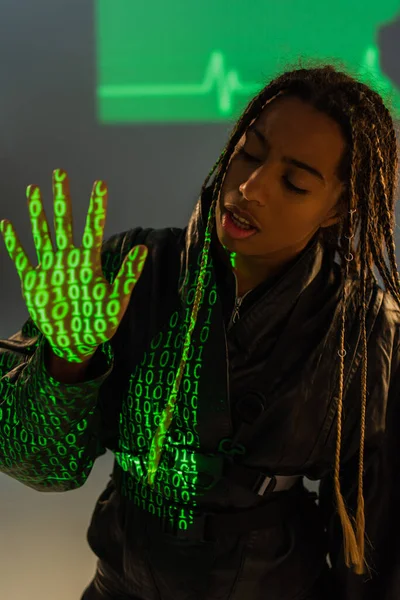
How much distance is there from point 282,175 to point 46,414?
35 cm

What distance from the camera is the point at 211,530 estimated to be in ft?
2.10

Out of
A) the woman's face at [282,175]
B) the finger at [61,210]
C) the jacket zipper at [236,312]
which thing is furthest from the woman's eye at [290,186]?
the finger at [61,210]

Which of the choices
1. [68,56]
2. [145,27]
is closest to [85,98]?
[68,56]

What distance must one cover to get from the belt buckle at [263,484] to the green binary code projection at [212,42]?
794 mm

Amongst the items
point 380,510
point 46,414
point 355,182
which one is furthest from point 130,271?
point 380,510

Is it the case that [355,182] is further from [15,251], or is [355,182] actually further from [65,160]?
[65,160]

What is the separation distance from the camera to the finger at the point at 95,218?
474mm

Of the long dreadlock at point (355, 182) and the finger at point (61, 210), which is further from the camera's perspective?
the long dreadlock at point (355, 182)

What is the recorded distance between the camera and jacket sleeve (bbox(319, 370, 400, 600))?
0.68 m

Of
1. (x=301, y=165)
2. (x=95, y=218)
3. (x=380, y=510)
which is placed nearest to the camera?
(x=95, y=218)

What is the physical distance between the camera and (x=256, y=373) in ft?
2.06

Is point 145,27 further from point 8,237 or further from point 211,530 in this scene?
point 211,530

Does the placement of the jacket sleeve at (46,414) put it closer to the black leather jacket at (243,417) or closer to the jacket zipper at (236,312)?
the black leather jacket at (243,417)

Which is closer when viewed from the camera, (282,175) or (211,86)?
(282,175)
